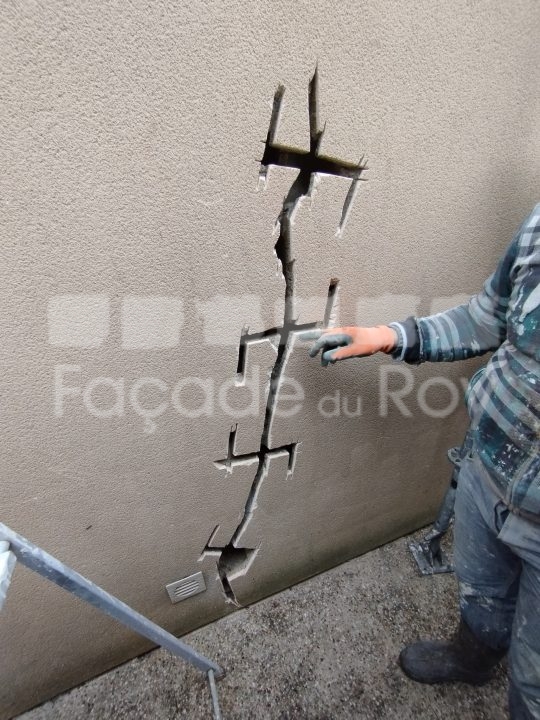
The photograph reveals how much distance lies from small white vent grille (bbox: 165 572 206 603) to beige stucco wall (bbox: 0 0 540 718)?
0.03 m

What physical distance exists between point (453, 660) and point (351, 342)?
1.12 metres

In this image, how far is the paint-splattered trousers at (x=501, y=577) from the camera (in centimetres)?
83

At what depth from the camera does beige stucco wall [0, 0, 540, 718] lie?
644mm

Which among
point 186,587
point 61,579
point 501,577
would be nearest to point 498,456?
point 501,577

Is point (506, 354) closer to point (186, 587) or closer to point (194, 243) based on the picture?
point (194, 243)

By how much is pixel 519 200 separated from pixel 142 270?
117cm

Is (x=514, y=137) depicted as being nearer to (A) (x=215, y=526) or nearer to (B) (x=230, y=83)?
(B) (x=230, y=83)

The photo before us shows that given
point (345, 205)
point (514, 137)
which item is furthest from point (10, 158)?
point (514, 137)

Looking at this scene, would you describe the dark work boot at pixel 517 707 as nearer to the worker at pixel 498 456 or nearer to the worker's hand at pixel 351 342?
the worker at pixel 498 456

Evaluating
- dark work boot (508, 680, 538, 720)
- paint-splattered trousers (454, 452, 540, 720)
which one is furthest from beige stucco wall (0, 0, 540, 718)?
dark work boot (508, 680, 538, 720)

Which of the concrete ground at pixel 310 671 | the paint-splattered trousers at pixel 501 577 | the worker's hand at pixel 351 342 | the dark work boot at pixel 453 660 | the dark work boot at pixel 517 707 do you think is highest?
the worker's hand at pixel 351 342

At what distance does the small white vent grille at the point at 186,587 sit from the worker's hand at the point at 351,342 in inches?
36.3

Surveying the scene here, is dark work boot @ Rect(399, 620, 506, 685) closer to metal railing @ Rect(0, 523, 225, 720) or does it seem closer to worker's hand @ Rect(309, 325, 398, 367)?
metal railing @ Rect(0, 523, 225, 720)

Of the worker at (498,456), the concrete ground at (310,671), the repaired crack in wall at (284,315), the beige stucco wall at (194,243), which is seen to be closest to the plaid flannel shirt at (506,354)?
the worker at (498,456)
